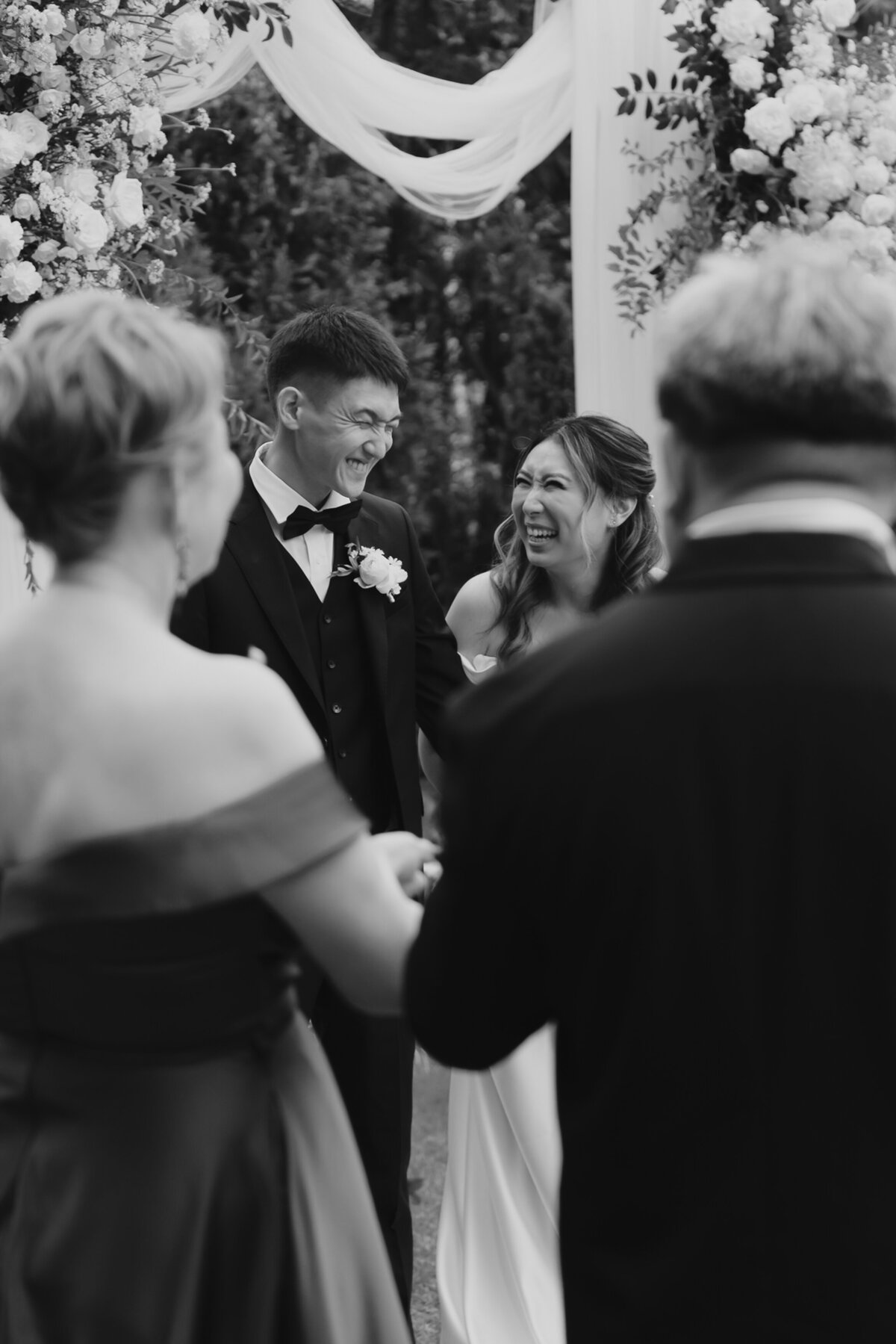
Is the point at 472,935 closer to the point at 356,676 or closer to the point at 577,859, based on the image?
the point at 577,859

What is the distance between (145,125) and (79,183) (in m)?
0.25

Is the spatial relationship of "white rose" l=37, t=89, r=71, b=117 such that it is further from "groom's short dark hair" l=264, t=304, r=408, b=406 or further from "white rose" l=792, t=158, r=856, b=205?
"white rose" l=792, t=158, r=856, b=205

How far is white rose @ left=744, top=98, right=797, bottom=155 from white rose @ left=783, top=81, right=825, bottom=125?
0.02 m

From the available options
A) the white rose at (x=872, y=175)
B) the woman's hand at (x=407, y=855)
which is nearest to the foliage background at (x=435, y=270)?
the white rose at (x=872, y=175)

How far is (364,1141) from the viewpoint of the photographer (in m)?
3.60

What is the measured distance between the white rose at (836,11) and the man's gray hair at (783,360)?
12.7 feet

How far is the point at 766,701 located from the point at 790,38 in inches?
165

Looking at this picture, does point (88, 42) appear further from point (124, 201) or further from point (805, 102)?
point (805, 102)

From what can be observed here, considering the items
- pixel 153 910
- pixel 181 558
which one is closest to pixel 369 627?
pixel 181 558

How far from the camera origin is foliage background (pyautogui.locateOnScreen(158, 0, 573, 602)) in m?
7.41

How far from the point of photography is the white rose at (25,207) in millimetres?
3742

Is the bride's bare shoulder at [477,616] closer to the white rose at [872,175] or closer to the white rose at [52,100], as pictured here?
the white rose at [52,100]

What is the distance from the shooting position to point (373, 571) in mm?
3600

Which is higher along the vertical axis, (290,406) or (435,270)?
(290,406)
